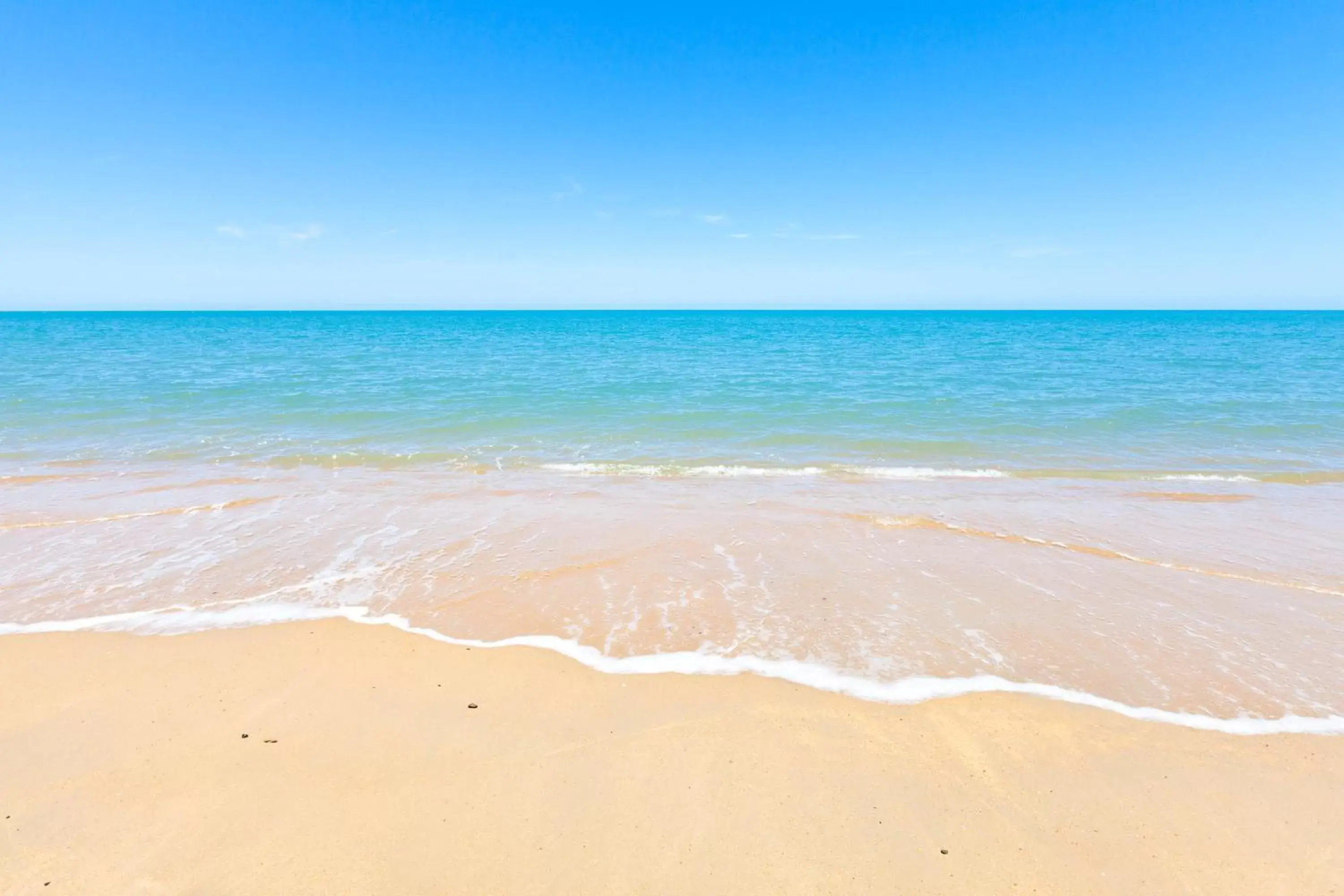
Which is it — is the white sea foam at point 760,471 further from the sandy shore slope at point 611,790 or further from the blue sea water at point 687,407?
the sandy shore slope at point 611,790

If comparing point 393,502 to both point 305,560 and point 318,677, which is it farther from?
Answer: point 318,677

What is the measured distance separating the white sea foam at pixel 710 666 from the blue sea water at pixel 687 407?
707cm

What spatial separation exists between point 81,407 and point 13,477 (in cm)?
886

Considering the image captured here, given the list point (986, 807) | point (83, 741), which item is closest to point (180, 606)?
point (83, 741)

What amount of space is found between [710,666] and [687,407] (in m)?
14.8

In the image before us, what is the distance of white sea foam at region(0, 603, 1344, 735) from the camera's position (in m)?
4.64

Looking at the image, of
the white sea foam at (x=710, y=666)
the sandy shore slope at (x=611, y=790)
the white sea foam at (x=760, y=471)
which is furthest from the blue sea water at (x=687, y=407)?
the sandy shore slope at (x=611, y=790)

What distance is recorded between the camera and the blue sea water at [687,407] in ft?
45.4

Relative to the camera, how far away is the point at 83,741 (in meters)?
4.36

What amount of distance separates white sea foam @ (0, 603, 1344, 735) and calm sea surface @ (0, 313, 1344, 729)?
34 millimetres

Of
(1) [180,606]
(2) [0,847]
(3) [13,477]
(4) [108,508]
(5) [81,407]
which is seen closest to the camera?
(2) [0,847]

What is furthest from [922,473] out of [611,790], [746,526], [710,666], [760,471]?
[611,790]

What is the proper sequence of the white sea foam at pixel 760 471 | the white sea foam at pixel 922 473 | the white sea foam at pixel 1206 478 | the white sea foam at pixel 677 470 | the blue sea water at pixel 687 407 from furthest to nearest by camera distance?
the blue sea water at pixel 687 407, the white sea foam at pixel 677 470, the white sea foam at pixel 760 471, the white sea foam at pixel 922 473, the white sea foam at pixel 1206 478

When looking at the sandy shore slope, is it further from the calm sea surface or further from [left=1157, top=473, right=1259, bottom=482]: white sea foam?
[left=1157, top=473, right=1259, bottom=482]: white sea foam
